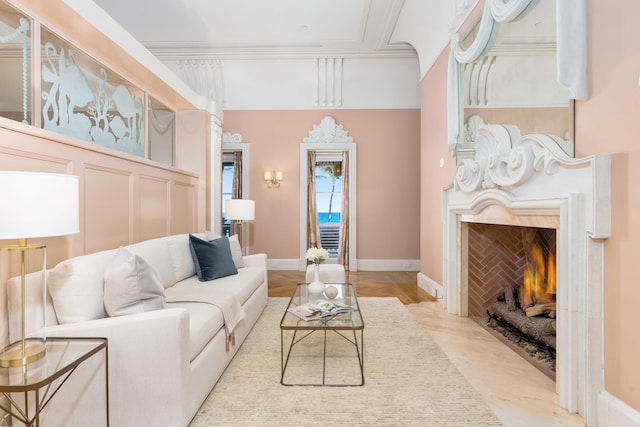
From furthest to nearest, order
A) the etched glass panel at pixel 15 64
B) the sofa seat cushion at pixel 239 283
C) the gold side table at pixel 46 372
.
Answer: the sofa seat cushion at pixel 239 283 < the etched glass panel at pixel 15 64 < the gold side table at pixel 46 372

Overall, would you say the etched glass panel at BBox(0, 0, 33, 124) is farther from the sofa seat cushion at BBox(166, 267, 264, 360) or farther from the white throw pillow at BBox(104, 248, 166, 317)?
the sofa seat cushion at BBox(166, 267, 264, 360)

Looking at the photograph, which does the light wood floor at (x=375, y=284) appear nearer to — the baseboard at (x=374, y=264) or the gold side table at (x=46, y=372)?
the baseboard at (x=374, y=264)

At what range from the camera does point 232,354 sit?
246 centimetres

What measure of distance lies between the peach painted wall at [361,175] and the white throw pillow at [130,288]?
14.0ft

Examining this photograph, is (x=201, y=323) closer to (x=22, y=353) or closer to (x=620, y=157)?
(x=22, y=353)

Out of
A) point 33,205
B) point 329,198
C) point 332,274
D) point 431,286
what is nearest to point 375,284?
point 431,286

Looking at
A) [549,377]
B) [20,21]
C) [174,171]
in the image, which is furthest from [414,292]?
[20,21]

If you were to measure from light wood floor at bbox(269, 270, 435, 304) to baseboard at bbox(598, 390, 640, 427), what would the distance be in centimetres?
236

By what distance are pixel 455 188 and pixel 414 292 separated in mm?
1730

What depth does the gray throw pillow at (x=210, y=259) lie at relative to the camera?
10.3ft

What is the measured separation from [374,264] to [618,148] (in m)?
4.71

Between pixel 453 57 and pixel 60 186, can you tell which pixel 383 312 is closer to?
pixel 453 57

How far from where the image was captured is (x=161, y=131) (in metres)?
4.26

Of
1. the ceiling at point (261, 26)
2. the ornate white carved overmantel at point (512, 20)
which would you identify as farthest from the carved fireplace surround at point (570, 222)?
the ceiling at point (261, 26)
